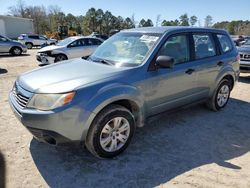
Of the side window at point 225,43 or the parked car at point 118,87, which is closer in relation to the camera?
the parked car at point 118,87

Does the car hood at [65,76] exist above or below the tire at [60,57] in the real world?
above

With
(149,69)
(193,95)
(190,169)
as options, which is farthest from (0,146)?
(193,95)

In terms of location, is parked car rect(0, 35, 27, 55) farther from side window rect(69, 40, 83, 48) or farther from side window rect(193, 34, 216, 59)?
side window rect(193, 34, 216, 59)

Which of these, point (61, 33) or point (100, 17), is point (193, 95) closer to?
point (61, 33)

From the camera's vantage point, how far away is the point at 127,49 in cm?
414

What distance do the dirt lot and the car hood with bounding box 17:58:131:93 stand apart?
78cm

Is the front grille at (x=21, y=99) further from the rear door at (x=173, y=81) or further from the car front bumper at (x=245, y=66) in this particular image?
the car front bumper at (x=245, y=66)

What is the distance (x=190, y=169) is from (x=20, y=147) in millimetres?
2468

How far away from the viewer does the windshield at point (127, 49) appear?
388 centimetres

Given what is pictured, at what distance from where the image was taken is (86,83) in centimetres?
319

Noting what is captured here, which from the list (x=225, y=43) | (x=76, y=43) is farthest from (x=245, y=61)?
(x=76, y=43)

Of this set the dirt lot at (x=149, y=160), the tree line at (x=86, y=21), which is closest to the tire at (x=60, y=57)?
the dirt lot at (x=149, y=160)

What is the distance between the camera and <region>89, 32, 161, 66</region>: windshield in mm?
3882

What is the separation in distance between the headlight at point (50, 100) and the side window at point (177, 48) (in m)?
1.65
